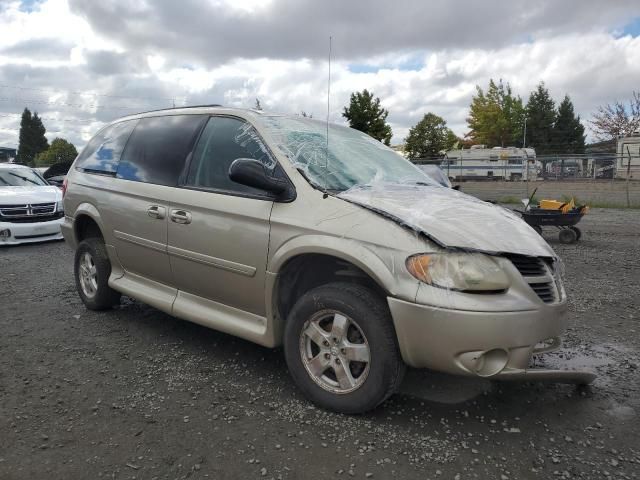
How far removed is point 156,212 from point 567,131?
57981 mm

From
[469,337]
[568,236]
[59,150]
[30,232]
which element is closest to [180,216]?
[469,337]

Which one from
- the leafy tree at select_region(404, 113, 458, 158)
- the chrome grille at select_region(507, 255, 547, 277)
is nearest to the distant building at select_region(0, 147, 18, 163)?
the leafy tree at select_region(404, 113, 458, 158)

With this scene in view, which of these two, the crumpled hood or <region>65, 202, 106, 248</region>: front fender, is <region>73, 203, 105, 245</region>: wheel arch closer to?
<region>65, 202, 106, 248</region>: front fender

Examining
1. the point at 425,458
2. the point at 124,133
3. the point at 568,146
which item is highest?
the point at 568,146

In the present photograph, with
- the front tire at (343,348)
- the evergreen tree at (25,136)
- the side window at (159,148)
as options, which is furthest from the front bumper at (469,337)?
the evergreen tree at (25,136)

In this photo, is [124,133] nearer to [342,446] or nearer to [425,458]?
[342,446]

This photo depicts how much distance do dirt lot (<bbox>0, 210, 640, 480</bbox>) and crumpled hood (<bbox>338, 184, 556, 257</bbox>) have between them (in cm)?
97

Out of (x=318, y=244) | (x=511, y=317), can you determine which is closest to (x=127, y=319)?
(x=318, y=244)

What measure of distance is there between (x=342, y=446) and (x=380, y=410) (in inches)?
16.2

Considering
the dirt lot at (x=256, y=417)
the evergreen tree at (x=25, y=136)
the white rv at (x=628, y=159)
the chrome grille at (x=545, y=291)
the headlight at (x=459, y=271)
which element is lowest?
the dirt lot at (x=256, y=417)

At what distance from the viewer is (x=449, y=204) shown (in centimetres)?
307

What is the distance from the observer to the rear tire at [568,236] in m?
9.60

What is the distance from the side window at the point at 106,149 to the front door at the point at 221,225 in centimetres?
116

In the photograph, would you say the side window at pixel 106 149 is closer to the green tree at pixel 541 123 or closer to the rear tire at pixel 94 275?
the rear tire at pixel 94 275
